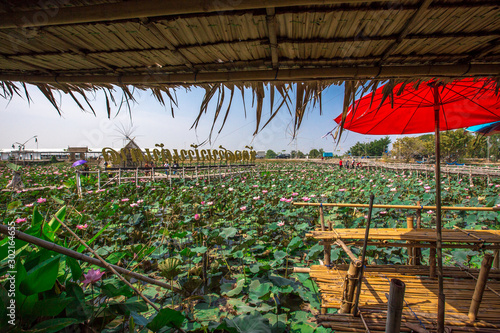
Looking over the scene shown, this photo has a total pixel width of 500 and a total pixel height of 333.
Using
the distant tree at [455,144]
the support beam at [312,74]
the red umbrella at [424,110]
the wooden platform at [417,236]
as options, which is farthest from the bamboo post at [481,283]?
the distant tree at [455,144]

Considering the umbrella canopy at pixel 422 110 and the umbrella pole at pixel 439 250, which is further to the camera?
the umbrella canopy at pixel 422 110

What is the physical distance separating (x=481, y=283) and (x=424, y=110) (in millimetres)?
1673

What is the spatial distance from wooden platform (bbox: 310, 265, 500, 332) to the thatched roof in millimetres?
1073

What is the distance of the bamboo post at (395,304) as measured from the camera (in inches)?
30.0

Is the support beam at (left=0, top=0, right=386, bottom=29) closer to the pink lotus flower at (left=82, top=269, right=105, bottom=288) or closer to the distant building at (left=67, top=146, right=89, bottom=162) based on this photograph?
the pink lotus flower at (left=82, top=269, right=105, bottom=288)

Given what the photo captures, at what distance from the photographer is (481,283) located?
1055mm

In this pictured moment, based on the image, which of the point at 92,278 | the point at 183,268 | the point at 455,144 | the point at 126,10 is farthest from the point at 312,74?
the point at 455,144

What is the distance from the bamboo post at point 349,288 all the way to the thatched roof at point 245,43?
2.73 ft

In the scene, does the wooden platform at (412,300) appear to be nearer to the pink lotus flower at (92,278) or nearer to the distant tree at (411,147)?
the pink lotus flower at (92,278)

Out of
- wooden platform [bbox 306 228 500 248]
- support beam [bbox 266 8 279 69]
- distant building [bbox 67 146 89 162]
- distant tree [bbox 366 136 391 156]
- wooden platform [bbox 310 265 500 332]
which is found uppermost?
distant tree [bbox 366 136 391 156]

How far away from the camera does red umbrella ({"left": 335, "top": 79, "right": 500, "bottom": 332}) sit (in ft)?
5.25

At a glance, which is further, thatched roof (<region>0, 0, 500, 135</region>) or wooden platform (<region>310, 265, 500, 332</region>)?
wooden platform (<region>310, 265, 500, 332</region>)

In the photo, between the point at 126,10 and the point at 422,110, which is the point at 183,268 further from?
the point at 422,110

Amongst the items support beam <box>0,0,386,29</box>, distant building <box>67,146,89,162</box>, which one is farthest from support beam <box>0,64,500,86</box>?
distant building <box>67,146,89,162</box>
